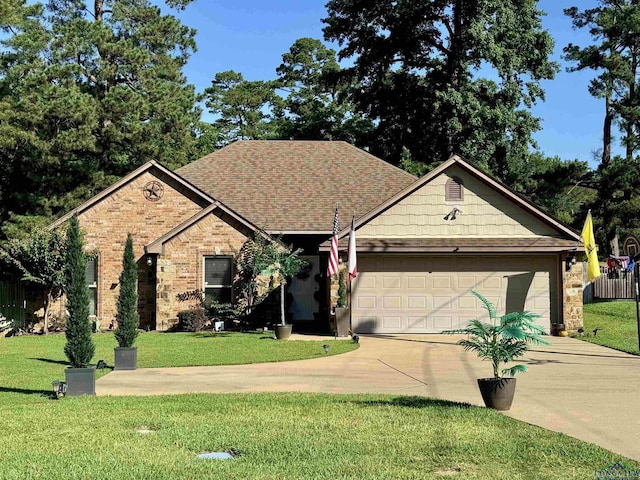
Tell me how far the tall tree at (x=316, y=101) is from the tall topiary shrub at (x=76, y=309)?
3197 centimetres

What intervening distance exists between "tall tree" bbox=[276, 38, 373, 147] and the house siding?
21094mm

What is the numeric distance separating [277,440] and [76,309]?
500 centimetres

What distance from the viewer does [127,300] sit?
13484 mm

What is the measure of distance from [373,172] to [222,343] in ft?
37.8

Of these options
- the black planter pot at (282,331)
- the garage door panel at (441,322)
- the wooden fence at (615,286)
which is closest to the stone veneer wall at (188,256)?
the black planter pot at (282,331)

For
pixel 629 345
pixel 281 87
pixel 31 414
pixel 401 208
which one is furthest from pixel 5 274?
pixel 281 87

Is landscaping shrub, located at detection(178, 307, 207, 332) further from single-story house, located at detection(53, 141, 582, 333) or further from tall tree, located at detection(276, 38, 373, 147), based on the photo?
tall tree, located at detection(276, 38, 373, 147)

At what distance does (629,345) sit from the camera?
1811 centimetres

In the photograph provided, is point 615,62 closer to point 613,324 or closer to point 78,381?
point 613,324

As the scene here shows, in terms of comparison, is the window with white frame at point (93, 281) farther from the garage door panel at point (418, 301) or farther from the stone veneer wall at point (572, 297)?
the stone veneer wall at point (572, 297)

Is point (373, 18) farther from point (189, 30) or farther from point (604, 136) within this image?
Answer: point (604, 136)

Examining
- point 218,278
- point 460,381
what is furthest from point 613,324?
point 460,381

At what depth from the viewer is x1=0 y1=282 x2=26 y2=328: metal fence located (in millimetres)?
22734

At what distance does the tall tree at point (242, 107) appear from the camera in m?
55.8
